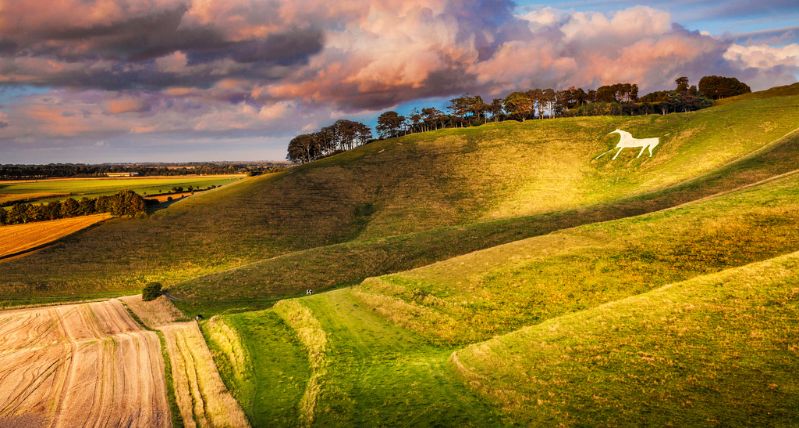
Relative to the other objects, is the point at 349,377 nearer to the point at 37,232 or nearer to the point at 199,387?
the point at 199,387

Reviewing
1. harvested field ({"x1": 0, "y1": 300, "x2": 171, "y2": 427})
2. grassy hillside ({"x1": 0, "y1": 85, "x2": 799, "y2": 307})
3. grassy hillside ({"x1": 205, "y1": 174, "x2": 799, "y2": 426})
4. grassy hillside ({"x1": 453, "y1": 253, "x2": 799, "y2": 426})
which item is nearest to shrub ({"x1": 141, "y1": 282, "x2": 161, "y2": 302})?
grassy hillside ({"x1": 0, "y1": 85, "x2": 799, "y2": 307})

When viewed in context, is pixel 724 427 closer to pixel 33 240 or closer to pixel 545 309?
pixel 545 309

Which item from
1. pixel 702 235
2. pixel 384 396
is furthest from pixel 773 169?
pixel 384 396

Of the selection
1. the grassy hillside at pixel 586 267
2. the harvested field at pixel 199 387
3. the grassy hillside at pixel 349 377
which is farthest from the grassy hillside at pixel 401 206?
the grassy hillside at pixel 349 377

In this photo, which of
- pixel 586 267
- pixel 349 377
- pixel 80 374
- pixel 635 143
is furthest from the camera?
pixel 635 143

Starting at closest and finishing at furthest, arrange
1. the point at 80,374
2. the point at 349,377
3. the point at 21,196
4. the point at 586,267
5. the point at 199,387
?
the point at 349,377
the point at 199,387
the point at 80,374
the point at 586,267
the point at 21,196

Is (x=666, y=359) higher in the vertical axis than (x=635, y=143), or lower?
lower

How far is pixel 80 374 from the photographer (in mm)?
25281

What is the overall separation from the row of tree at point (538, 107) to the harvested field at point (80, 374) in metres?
150

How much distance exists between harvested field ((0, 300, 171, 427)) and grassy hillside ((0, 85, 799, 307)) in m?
12.8

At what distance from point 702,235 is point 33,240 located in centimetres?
9339

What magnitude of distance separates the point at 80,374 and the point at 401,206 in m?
68.2

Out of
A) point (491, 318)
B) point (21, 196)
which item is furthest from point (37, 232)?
point (491, 318)

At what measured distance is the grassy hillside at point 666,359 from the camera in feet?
49.5
